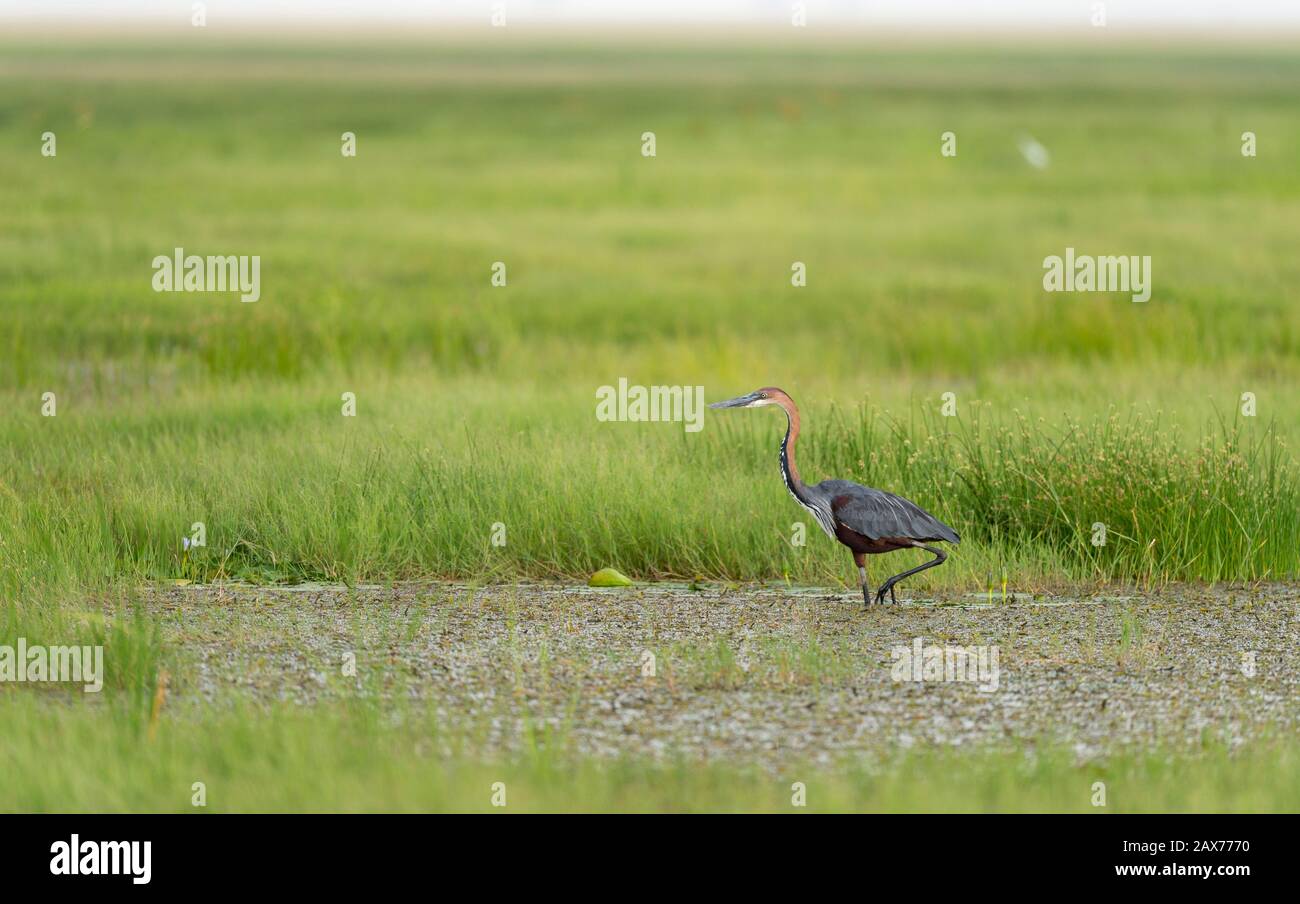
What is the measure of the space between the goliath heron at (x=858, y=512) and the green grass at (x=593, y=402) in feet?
2.81

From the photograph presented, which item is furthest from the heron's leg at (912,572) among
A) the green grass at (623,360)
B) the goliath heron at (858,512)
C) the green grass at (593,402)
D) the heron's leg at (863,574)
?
the green grass at (623,360)

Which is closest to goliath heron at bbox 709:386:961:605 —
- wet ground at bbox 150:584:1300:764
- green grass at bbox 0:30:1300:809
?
wet ground at bbox 150:584:1300:764

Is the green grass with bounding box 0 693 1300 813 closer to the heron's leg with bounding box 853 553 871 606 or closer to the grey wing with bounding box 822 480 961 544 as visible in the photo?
the grey wing with bounding box 822 480 961 544

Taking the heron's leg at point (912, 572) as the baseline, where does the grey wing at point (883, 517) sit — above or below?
above

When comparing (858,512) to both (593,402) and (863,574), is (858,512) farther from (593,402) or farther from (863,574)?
(593,402)

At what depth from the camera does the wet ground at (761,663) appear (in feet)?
26.3

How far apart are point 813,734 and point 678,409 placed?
742 centimetres

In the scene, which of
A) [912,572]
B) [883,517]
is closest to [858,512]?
[883,517]

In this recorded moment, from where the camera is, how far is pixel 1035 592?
10859 mm

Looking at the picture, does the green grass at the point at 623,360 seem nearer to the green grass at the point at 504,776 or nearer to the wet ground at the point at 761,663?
the wet ground at the point at 761,663

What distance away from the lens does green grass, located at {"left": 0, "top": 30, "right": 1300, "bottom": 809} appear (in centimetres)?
759
